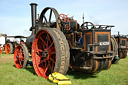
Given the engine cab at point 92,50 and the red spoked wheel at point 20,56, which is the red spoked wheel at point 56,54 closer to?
the engine cab at point 92,50

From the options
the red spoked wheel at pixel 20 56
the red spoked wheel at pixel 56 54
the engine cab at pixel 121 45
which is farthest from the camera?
the engine cab at pixel 121 45

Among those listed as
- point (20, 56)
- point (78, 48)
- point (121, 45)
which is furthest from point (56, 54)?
point (121, 45)

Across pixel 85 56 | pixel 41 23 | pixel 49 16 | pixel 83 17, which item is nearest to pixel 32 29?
pixel 41 23

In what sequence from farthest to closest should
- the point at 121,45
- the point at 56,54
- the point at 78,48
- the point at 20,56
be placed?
the point at 121,45 → the point at 20,56 → the point at 78,48 → the point at 56,54

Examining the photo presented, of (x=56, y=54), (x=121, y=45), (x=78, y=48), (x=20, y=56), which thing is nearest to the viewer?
(x=56, y=54)

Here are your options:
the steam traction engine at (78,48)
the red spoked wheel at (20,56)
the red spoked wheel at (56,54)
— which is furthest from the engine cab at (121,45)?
the red spoked wheel at (20,56)

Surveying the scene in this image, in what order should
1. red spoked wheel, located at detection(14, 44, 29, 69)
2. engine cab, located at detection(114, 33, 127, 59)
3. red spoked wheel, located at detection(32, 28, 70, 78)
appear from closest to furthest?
1. red spoked wheel, located at detection(32, 28, 70, 78)
2. red spoked wheel, located at detection(14, 44, 29, 69)
3. engine cab, located at detection(114, 33, 127, 59)

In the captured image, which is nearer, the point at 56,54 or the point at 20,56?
the point at 56,54

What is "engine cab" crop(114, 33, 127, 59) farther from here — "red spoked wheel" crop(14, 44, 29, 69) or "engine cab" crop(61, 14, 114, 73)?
"red spoked wheel" crop(14, 44, 29, 69)

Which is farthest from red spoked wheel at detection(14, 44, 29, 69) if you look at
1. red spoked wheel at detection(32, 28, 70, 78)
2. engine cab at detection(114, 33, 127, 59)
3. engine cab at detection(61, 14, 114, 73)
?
engine cab at detection(114, 33, 127, 59)

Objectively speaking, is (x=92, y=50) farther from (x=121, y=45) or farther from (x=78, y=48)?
(x=121, y=45)

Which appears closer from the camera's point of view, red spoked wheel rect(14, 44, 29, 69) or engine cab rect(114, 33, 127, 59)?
red spoked wheel rect(14, 44, 29, 69)

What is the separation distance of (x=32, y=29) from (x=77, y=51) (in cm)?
463

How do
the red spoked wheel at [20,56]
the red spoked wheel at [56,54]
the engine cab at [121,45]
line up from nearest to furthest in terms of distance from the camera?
the red spoked wheel at [56,54] → the red spoked wheel at [20,56] → the engine cab at [121,45]
